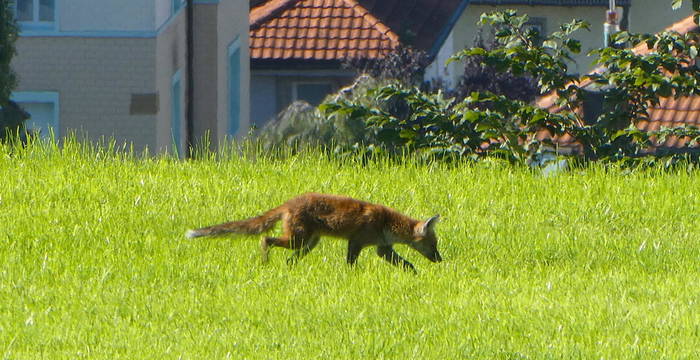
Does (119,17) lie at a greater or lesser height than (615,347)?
greater

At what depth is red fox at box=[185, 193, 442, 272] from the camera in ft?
27.9

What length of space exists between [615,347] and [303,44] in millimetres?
30901

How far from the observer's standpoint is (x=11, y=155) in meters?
13.1

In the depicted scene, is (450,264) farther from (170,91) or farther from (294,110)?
(170,91)

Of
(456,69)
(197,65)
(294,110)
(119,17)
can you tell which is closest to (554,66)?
(294,110)

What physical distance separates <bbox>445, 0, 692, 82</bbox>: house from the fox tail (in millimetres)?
41792

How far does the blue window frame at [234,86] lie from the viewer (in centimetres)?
2877

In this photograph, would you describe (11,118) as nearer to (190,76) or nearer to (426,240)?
(190,76)

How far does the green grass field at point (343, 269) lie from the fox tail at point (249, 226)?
0.21 metres

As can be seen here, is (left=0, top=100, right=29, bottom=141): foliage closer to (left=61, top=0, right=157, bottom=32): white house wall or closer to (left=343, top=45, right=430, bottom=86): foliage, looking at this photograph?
(left=61, top=0, right=157, bottom=32): white house wall

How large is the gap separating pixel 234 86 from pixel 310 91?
32.2 ft

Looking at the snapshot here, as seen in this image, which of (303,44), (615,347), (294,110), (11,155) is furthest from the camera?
(303,44)

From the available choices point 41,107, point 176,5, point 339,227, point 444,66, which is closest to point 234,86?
point 176,5

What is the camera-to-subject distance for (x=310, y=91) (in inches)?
1542
